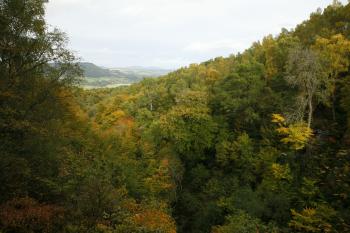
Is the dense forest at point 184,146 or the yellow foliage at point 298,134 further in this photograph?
the yellow foliage at point 298,134

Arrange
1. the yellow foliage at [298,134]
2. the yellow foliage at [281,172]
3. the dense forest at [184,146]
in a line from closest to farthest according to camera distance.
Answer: the dense forest at [184,146], the yellow foliage at [281,172], the yellow foliage at [298,134]

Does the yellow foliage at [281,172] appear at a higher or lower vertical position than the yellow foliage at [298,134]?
lower

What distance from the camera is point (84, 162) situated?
19.2 metres

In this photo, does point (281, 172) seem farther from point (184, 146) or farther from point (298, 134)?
point (184, 146)

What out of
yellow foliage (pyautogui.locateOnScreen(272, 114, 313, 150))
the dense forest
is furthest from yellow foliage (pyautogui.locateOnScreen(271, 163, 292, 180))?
yellow foliage (pyautogui.locateOnScreen(272, 114, 313, 150))

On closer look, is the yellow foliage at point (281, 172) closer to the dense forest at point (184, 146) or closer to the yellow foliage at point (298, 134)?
the dense forest at point (184, 146)

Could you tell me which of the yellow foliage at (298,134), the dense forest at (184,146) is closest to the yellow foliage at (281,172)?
the dense forest at (184,146)

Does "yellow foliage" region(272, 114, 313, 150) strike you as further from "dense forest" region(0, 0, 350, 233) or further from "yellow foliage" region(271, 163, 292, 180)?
"yellow foliage" region(271, 163, 292, 180)

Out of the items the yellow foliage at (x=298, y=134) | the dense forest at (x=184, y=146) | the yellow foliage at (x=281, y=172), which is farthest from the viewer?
the yellow foliage at (x=298, y=134)

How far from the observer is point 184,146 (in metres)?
38.8

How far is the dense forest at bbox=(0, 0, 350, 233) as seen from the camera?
15.9 m

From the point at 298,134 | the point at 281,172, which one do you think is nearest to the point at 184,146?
the point at 281,172

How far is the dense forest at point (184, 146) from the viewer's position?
52.1 ft

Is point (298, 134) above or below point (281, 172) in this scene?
above
